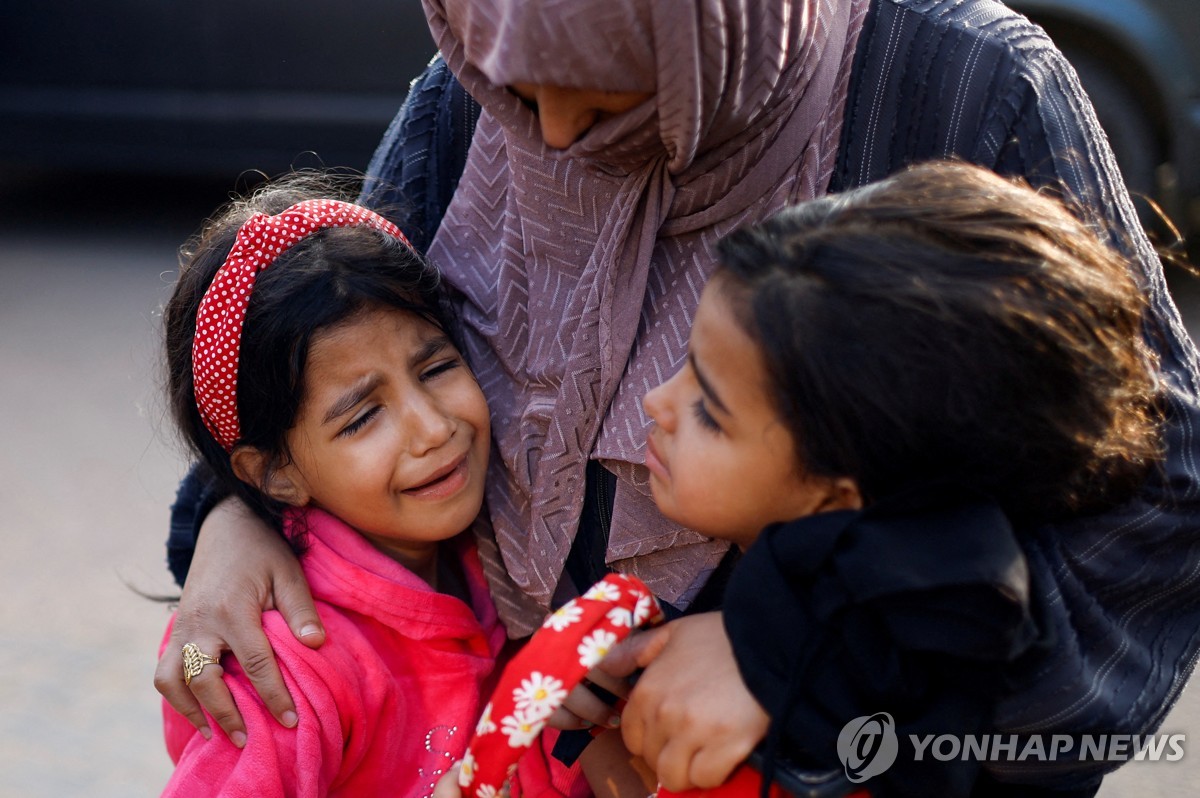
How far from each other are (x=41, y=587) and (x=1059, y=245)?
2.97m

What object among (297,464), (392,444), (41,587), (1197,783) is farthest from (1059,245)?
(41,587)

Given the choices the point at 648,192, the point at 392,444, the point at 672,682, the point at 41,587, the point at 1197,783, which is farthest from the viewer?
the point at 41,587

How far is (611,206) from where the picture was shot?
171 centimetres

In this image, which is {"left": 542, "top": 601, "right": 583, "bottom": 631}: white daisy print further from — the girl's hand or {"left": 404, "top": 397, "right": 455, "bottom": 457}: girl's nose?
{"left": 404, "top": 397, "right": 455, "bottom": 457}: girl's nose

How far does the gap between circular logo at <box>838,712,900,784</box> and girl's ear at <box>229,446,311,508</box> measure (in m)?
0.99

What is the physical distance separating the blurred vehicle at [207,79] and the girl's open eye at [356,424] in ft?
11.0

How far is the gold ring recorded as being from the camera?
5.59 ft

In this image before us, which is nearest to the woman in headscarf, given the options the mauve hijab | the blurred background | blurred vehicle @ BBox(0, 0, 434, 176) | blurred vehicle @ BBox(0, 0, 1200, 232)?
the mauve hijab

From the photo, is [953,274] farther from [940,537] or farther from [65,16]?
[65,16]

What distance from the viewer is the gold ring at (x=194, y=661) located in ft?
5.59

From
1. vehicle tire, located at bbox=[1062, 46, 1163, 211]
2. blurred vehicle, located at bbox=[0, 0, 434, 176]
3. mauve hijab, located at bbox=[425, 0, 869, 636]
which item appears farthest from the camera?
blurred vehicle, located at bbox=[0, 0, 434, 176]

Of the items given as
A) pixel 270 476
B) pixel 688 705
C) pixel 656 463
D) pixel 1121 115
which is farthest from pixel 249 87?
pixel 688 705

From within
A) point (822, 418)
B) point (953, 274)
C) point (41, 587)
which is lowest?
point (41, 587)

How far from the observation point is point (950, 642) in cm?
122
